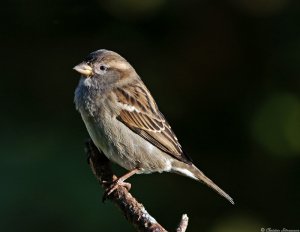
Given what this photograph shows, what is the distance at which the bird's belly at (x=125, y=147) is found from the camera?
13.1 ft

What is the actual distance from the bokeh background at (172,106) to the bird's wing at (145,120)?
19.8 inches

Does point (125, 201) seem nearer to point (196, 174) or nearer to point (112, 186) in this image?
point (112, 186)

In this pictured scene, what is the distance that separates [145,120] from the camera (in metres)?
4.24

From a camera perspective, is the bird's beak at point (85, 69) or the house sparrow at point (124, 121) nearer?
the house sparrow at point (124, 121)

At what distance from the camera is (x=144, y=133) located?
13.9ft

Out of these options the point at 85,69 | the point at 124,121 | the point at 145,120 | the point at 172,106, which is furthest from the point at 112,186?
the point at 172,106

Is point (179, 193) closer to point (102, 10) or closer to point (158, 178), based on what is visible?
point (158, 178)

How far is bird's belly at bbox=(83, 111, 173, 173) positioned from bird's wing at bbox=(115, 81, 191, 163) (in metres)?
0.03

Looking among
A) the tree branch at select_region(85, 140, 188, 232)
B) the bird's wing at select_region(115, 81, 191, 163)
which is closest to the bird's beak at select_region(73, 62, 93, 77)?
the bird's wing at select_region(115, 81, 191, 163)

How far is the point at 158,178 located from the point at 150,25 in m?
0.99

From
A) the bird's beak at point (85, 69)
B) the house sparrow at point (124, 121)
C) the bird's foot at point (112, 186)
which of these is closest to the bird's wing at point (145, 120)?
the house sparrow at point (124, 121)

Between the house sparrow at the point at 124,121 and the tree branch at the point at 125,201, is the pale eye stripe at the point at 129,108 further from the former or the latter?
the tree branch at the point at 125,201

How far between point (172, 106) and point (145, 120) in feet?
3.20
